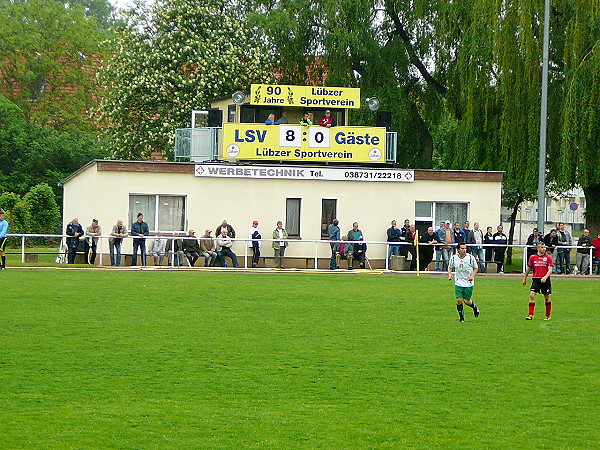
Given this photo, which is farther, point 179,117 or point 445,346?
point 179,117

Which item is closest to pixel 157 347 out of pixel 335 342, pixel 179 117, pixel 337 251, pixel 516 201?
pixel 335 342

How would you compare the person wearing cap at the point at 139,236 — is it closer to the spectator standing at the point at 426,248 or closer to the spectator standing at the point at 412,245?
the spectator standing at the point at 412,245

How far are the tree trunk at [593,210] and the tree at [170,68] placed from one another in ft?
52.6

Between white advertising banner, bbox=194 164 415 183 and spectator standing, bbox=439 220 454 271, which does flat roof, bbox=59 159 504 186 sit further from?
spectator standing, bbox=439 220 454 271

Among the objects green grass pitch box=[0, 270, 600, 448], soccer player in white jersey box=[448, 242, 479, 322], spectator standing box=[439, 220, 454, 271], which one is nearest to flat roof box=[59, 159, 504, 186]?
spectator standing box=[439, 220, 454, 271]

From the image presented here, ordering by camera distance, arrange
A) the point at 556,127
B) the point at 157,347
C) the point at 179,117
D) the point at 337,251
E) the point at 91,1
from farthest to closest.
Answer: the point at 91,1
the point at 179,117
the point at 556,127
the point at 337,251
the point at 157,347

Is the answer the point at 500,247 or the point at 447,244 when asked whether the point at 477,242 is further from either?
the point at 447,244

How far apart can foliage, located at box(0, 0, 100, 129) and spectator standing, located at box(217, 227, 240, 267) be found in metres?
42.2

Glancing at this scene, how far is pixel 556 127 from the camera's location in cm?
3809

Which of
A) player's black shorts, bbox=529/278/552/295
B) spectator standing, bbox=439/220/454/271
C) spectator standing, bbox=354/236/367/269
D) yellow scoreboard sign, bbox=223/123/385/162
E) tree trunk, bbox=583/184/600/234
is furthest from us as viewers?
tree trunk, bbox=583/184/600/234

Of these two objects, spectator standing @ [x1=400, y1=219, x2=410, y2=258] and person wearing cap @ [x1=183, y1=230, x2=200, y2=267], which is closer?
person wearing cap @ [x1=183, y1=230, x2=200, y2=267]

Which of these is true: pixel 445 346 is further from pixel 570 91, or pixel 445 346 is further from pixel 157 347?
pixel 570 91

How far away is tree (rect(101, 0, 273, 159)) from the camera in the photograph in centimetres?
4848

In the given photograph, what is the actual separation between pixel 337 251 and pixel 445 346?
60.8 ft
